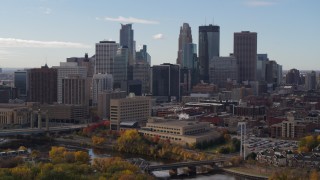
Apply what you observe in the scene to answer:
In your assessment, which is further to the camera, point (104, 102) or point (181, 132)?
point (104, 102)

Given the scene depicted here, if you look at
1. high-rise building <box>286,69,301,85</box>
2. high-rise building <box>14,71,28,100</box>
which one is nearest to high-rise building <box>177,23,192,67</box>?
high-rise building <box>286,69,301,85</box>

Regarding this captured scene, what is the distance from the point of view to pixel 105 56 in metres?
69.1

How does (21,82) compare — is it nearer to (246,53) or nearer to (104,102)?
(104,102)

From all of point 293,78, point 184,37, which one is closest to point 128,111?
point 184,37

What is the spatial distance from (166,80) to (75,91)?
1718 cm

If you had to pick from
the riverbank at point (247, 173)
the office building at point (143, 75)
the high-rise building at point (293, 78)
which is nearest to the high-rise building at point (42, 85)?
the office building at point (143, 75)

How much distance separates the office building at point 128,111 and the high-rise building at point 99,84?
1395 centimetres

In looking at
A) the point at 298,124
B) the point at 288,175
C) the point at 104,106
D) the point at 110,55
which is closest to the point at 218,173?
the point at 288,175

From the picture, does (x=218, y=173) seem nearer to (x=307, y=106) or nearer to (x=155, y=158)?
(x=155, y=158)

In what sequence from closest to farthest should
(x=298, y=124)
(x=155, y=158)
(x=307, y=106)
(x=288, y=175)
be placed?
(x=288, y=175)
(x=155, y=158)
(x=298, y=124)
(x=307, y=106)

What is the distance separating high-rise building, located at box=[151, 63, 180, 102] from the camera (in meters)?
69.8

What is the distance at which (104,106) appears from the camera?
52281 millimetres

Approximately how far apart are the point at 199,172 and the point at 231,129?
16.1 meters

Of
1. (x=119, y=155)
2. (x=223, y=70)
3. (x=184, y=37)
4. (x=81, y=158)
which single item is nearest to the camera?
(x=81, y=158)
